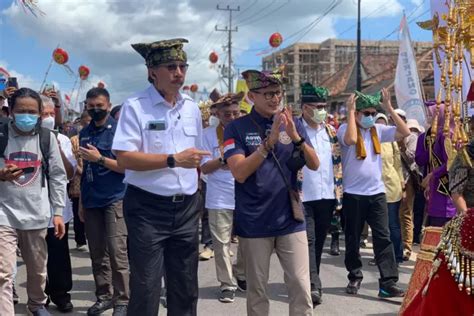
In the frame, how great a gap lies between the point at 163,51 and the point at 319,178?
8.52 feet

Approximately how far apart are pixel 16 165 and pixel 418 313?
3250 millimetres


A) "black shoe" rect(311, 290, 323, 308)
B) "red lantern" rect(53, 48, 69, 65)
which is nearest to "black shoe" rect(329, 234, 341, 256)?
"black shoe" rect(311, 290, 323, 308)

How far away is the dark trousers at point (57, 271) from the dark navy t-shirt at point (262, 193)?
2.31m

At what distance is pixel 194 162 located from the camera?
3430mm

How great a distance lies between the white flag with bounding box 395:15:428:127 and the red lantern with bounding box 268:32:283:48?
10126mm

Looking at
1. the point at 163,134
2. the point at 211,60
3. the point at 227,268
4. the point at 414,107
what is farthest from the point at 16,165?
the point at 211,60

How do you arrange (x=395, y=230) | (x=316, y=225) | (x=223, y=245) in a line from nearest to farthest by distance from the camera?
(x=316, y=225), (x=223, y=245), (x=395, y=230)

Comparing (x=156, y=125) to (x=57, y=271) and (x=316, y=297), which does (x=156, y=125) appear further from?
(x=316, y=297)

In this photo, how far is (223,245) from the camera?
5.93 m

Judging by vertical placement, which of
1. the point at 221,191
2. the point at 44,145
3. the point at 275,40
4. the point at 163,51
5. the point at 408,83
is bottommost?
the point at 221,191

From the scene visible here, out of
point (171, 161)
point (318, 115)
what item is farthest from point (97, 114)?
point (318, 115)

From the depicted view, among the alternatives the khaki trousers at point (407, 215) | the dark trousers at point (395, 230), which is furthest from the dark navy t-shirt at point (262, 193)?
the khaki trousers at point (407, 215)

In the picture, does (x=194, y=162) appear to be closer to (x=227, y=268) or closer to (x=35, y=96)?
(x=35, y=96)

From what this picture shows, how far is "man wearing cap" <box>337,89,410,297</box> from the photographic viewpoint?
18.7 ft
